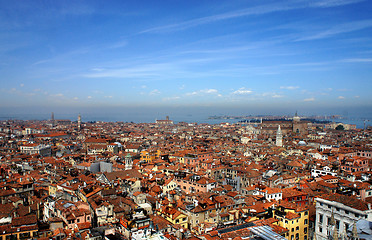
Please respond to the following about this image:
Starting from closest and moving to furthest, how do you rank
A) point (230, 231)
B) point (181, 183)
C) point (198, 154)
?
point (230, 231) < point (181, 183) < point (198, 154)

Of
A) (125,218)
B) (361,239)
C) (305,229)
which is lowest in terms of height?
(305,229)

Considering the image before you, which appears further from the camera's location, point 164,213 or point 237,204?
point 237,204

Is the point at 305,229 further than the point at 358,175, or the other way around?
the point at 358,175

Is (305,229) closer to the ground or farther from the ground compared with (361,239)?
closer to the ground

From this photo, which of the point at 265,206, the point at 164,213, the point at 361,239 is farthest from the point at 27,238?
the point at 361,239

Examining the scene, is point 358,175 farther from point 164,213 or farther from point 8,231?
point 8,231

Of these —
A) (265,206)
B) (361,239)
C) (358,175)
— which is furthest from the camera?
(358,175)

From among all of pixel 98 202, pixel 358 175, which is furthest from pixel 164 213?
pixel 358 175

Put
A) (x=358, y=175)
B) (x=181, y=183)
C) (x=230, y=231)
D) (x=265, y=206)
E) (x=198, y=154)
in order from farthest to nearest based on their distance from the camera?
(x=198, y=154) → (x=358, y=175) → (x=181, y=183) → (x=265, y=206) → (x=230, y=231)

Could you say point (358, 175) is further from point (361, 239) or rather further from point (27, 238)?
point (27, 238)
